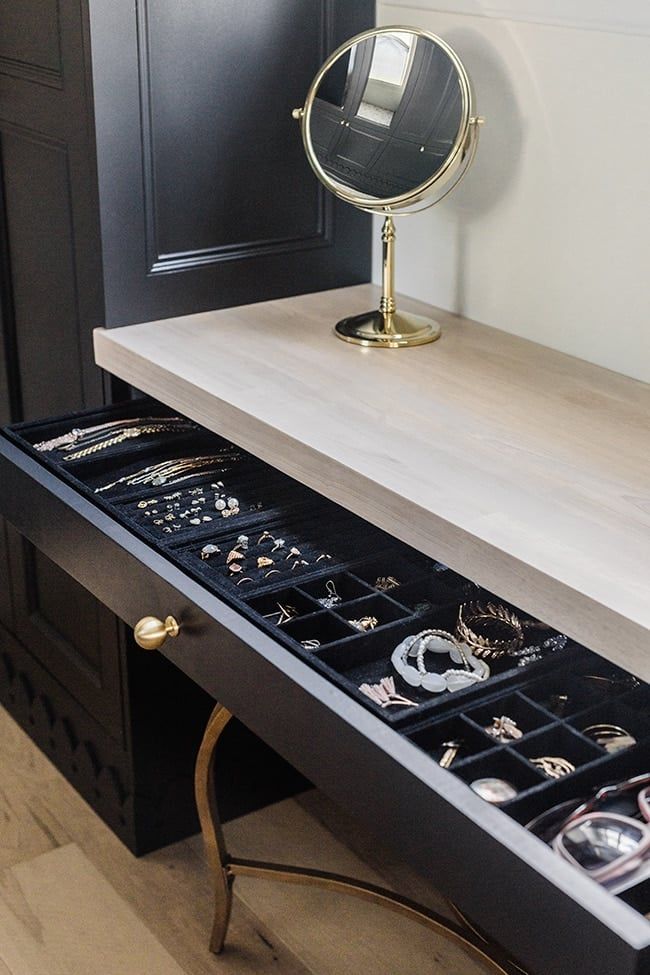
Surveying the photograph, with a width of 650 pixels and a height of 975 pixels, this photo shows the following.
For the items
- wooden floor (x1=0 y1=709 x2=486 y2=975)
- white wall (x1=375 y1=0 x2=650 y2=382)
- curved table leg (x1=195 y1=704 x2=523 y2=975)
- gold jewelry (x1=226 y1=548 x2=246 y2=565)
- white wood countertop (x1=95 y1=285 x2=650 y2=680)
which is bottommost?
wooden floor (x1=0 y1=709 x2=486 y2=975)

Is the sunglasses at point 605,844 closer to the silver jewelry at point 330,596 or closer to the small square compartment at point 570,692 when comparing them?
the small square compartment at point 570,692

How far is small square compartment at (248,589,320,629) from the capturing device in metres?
1.18

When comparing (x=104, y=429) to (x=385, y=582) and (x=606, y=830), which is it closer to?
(x=385, y=582)

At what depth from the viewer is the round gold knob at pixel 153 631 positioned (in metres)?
1.11

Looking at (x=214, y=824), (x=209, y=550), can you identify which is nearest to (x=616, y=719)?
(x=209, y=550)

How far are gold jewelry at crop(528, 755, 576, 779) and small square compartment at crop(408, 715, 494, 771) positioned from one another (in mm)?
41

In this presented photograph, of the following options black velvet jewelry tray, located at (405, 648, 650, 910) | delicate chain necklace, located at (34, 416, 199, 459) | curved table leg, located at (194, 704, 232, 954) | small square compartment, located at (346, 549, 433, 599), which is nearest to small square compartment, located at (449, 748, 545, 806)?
black velvet jewelry tray, located at (405, 648, 650, 910)

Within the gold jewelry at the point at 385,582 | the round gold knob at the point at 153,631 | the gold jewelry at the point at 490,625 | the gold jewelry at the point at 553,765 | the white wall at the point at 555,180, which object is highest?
the white wall at the point at 555,180

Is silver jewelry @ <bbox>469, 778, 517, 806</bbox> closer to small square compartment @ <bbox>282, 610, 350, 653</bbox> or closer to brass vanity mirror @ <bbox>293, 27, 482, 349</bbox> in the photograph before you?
small square compartment @ <bbox>282, 610, 350, 653</bbox>

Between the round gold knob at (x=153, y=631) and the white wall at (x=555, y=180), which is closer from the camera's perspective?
the round gold knob at (x=153, y=631)

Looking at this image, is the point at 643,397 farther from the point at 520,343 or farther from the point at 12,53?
the point at 12,53

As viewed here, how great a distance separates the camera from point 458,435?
4.14 feet

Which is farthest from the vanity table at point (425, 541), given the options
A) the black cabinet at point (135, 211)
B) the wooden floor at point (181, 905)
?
the wooden floor at point (181, 905)

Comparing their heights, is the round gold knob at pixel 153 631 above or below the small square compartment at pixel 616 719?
above
